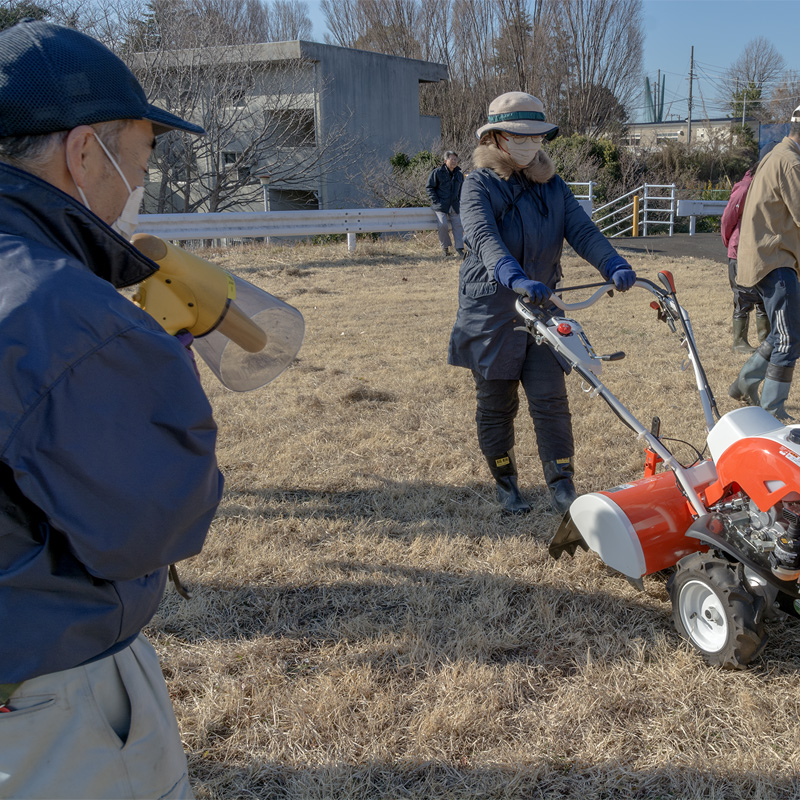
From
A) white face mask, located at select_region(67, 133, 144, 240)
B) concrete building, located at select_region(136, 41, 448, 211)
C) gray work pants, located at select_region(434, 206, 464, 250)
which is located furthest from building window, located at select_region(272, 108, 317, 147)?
white face mask, located at select_region(67, 133, 144, 240)

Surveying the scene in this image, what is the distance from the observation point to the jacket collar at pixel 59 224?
119 cm

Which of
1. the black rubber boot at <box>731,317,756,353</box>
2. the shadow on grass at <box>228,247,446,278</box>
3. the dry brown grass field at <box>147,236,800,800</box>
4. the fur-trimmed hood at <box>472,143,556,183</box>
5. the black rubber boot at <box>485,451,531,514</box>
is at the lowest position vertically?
the dry brown grass field at <box>147,236,800,800</box>

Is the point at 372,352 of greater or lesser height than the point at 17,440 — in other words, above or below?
below

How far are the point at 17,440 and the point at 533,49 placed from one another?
1498 inches

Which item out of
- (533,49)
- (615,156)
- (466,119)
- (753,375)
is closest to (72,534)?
(753,375)

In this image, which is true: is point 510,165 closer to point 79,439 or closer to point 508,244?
point 508,244

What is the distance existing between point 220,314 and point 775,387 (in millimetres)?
4543

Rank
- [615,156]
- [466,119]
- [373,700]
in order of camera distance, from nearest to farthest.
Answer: [373,700] < [615,156] < [466,119]

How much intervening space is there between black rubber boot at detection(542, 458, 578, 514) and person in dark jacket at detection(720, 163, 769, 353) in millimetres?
2463

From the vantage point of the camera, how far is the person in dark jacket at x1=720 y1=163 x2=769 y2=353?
6051mm

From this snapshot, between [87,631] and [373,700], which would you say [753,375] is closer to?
[373,700]

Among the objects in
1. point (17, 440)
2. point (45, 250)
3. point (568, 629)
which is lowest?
point (568, 629)

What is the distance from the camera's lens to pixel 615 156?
84.0 feet

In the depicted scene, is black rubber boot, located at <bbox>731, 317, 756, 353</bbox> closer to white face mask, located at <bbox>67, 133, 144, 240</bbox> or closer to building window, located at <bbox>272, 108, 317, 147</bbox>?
white face mask, located at <bbox>67, 133, 144, 240</bbox>
